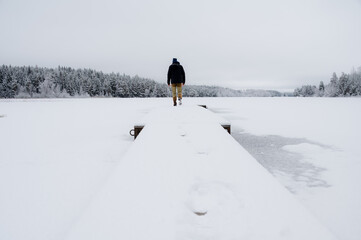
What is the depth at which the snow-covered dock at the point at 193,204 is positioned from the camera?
1.49 meters

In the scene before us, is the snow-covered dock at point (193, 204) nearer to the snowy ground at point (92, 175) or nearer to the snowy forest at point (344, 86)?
the snowy ground at point (92, 175)

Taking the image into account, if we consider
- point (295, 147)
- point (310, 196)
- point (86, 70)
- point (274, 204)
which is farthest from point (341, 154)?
point (86, 70)

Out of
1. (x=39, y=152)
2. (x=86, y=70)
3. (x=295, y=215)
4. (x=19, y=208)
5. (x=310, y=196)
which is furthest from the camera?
(x=86, y=70)

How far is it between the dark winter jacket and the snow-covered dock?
681cm

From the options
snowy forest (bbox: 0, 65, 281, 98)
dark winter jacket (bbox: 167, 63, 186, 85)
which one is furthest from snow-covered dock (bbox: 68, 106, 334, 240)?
snowy forest (bbox: 0, 65, 281, 98)

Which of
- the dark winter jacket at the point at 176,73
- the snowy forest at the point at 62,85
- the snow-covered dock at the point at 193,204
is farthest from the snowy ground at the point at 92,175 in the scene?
the snowy forest at the point at 62,85

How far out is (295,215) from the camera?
1628 mm

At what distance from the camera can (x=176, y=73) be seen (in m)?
9.06

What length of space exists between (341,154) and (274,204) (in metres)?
3.71

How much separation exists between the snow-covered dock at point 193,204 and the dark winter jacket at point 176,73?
681cm

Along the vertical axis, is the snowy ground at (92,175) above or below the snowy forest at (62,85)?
below

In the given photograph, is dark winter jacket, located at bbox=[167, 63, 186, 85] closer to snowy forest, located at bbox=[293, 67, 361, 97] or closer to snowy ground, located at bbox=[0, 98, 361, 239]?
snowy ground, located at bbox=[0, 98, 361, 239]

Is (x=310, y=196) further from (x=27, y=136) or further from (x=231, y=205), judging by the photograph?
(x=27, y=136)

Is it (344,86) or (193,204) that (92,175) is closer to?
(193,204)
